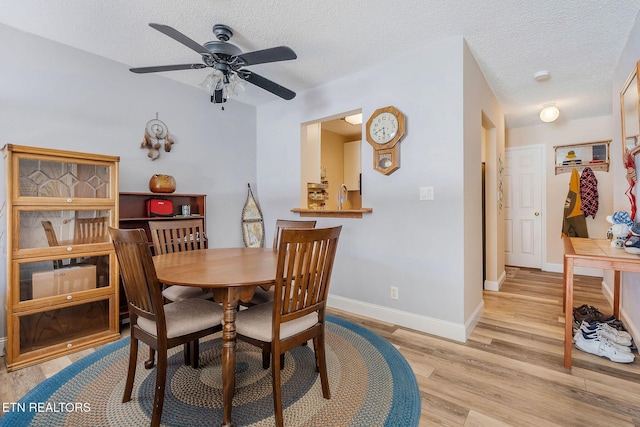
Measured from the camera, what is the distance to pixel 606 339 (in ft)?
7.09

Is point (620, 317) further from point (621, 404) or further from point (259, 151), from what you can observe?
point (259, 151)

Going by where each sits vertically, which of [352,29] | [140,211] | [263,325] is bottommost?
[263,325]

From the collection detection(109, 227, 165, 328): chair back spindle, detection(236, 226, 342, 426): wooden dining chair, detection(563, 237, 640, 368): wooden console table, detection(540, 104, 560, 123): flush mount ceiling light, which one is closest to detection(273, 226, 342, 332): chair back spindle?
detection(236, 226, 342, 426): wooden dining chair

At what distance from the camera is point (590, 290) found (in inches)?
145

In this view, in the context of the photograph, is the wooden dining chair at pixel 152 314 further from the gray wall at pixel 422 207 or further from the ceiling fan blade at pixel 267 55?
the gray wall at pixel 422 207

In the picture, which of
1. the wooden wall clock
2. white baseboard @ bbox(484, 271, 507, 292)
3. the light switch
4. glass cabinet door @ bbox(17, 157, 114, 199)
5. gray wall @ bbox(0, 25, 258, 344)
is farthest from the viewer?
white baseboard @ bbox(484, 271, 507, 292)

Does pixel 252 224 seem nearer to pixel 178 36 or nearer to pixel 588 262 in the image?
pixel 178 36

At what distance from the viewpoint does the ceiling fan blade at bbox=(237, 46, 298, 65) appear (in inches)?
72.4

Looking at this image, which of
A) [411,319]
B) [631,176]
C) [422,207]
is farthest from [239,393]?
[631,176]

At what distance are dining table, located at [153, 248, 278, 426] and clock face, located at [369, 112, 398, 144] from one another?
1.59 metres

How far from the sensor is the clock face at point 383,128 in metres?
2.64

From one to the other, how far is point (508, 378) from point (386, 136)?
2009 millimetres

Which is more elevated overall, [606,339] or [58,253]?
[58,253]

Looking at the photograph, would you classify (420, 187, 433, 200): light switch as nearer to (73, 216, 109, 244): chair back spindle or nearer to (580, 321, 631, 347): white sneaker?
(580, 321, 631, 347): white sneaker
